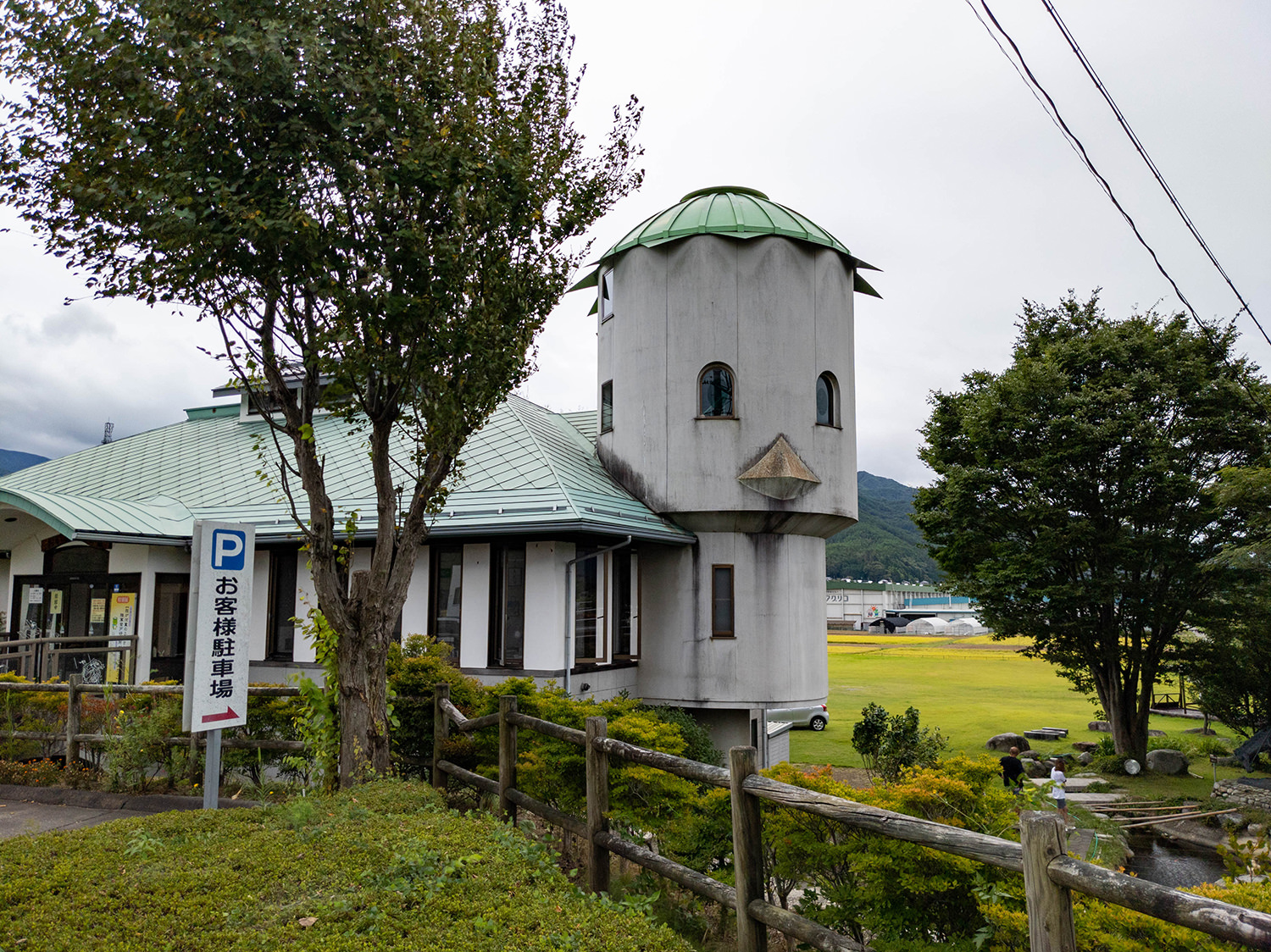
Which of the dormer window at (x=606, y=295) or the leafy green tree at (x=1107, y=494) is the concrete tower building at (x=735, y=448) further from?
the leafy green tree at (x=1107, y=494)

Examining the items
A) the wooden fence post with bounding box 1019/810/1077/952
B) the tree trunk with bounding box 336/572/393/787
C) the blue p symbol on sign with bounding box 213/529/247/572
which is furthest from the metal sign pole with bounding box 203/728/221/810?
the wooden fence post with bounding box 1019/810/1077/952

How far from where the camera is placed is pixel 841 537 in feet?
550

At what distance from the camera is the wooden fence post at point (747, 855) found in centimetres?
501

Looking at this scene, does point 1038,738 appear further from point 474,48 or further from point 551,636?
point 474,48

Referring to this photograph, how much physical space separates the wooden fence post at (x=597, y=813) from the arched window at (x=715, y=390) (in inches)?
429

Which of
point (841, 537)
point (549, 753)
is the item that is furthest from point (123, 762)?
point (841, 537)

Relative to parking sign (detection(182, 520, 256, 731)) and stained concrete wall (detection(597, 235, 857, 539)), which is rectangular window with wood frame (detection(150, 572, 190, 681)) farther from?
parking sign (detection(182, 520, 256, 731))

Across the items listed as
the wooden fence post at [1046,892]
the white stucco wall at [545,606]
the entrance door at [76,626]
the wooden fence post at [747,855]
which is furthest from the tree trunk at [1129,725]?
the entrance door at [76,626]

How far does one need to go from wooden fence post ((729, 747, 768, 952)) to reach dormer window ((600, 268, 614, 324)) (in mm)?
14071

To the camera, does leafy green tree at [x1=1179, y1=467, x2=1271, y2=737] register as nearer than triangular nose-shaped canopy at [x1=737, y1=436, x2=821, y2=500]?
No

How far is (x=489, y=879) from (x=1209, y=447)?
2218 cm

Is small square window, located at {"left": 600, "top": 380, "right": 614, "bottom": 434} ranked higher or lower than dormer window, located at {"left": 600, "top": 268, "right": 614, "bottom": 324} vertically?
lower

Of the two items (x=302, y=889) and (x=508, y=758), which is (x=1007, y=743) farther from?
(x=302, y=889)

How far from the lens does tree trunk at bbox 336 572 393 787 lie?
8414mm
